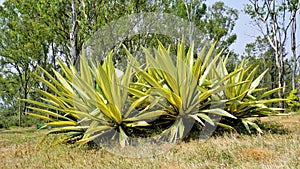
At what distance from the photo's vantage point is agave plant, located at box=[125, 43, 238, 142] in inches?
212

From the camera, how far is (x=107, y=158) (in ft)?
15.0

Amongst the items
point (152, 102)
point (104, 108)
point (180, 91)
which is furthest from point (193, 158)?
point (104, 108)

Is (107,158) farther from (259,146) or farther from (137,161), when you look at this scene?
(259,146)

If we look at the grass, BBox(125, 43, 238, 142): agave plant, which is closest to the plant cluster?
BBox(125, 43, 238, 142): agave plant

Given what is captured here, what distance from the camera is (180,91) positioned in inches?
217

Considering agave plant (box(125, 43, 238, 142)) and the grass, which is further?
agave plant (box(125, 43, 238, 142))

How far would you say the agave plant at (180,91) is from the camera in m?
5.38

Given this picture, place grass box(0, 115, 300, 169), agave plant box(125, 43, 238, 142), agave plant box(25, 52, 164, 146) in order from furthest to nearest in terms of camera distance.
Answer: agave plant box(125, 43, 238, 142) < agave plant box(25, 52, 164, 146) < grass box(0, 115, 300, 169)

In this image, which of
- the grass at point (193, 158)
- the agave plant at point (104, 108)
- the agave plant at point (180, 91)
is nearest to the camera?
the grass at point (193, 158)

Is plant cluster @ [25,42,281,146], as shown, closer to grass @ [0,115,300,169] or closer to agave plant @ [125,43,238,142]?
agave plant @ [125,43,238,142]

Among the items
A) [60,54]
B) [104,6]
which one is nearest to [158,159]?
[104,6]

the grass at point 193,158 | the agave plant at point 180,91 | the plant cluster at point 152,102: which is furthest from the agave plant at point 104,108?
the grass at point 193,158

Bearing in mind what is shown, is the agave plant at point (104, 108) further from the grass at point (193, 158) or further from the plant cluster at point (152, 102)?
the grass at point (193, 158)

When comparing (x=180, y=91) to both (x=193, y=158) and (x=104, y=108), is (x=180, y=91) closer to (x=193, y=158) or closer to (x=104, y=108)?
(x=104, y=108)
